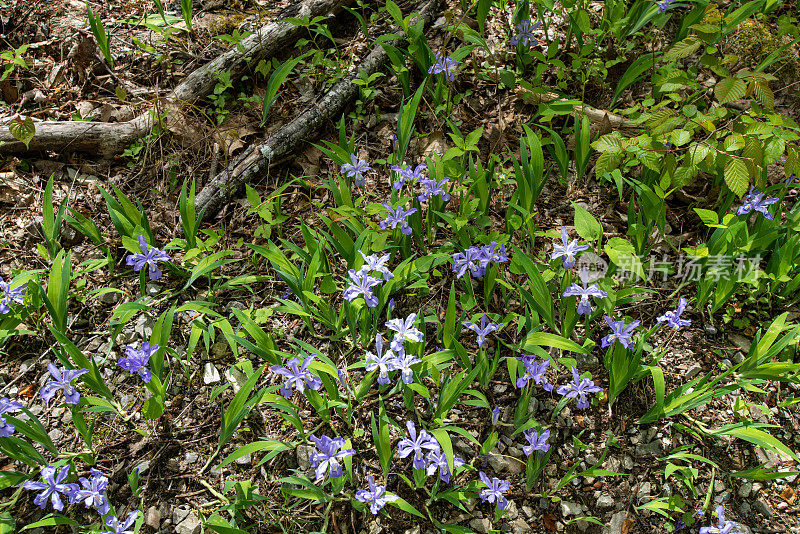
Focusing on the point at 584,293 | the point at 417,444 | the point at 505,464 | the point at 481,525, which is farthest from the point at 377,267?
the point at 481,525

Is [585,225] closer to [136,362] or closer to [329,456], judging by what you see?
[329,456]

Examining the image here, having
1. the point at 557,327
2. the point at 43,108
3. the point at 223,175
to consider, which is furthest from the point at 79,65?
the point at 557,327

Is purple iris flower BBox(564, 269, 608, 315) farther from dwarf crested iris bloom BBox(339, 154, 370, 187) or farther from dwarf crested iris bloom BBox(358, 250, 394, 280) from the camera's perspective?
dwarf crested iris bloom BBox(339, 154, 370, 187)

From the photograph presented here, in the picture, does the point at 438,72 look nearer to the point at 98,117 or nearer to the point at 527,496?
the point at 98,117

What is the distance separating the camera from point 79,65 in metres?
2.88

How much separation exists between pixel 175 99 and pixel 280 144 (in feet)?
2.05

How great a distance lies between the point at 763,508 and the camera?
187cm

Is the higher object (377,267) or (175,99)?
(175,99)

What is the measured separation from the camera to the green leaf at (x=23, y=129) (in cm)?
240

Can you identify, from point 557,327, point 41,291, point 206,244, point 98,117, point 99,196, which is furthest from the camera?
point 98,117

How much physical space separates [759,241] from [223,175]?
2340 mm

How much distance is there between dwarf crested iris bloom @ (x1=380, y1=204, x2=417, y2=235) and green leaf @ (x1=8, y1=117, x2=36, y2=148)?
1.67 m

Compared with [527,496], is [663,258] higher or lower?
higher

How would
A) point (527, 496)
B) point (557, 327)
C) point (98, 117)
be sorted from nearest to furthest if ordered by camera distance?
point (527, 496), point (557, 327), point (98, 117)
